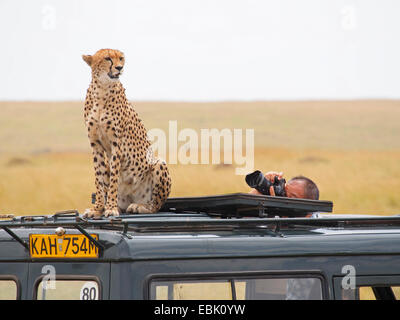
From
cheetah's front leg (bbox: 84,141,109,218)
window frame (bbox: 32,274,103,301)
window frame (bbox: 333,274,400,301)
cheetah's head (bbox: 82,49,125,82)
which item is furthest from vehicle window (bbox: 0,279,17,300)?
cheetah's head (bbox: 82,49,125,82)

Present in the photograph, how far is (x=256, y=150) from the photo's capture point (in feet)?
198

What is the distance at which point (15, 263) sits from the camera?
507cm

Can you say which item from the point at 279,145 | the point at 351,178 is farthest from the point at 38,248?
the point at 279,145

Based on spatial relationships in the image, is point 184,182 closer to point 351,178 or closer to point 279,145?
point 351,178

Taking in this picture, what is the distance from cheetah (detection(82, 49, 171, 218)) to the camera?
6.54 m

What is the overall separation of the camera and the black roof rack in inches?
16.4

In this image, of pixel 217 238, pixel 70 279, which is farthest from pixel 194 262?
pixel 70 279

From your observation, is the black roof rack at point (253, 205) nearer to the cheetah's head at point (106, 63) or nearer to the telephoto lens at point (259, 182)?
the telephoto lens at point (259, 182)

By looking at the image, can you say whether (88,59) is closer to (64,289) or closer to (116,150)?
(116,150)

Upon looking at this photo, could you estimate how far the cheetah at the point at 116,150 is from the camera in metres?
6.54

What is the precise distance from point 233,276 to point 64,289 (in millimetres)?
1034

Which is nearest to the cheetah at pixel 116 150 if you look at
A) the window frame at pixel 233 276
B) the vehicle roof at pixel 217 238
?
the vehicle roof at pixel 217 238

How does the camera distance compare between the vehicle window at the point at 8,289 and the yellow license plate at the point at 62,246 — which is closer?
the yellow license plate at the point at 62,246
